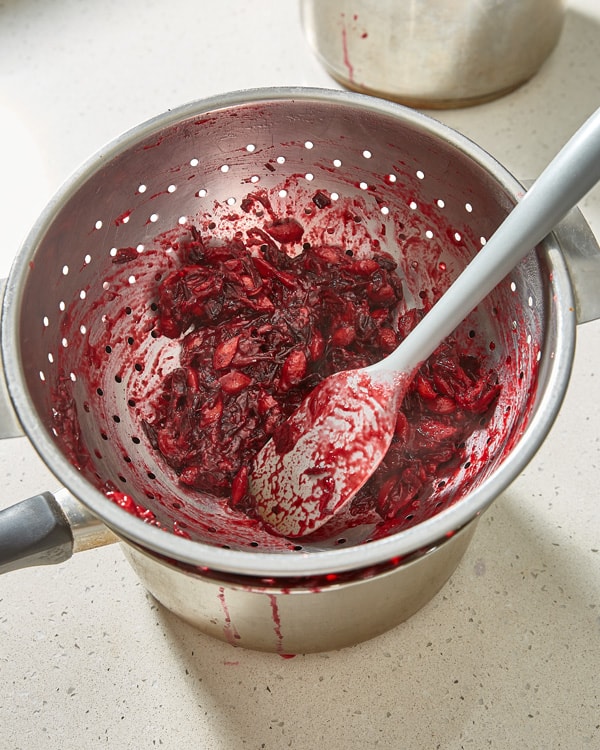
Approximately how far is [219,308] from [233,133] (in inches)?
11.4

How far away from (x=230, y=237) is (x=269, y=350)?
206 millimetres

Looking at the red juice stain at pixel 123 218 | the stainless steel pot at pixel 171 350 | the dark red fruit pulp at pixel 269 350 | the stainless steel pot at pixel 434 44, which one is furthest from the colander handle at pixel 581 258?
the stainless steel pot at pixel 434 44

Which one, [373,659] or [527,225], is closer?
[527,225]

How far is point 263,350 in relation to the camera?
1.37 metres

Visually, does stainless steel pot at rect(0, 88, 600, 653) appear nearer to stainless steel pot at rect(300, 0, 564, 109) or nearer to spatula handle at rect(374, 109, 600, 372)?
spatula handle at rect(374, 109, 600, 372)

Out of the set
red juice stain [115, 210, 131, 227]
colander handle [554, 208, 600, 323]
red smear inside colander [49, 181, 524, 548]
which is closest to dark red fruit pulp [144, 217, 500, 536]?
red smear inside colander [49, 181, 524, 548]

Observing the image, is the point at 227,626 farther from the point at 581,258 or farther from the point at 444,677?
the point at 581,258

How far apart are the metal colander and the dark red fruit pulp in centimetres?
3

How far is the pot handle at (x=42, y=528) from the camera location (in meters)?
0.98

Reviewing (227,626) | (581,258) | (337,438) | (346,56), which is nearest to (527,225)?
(581,258)

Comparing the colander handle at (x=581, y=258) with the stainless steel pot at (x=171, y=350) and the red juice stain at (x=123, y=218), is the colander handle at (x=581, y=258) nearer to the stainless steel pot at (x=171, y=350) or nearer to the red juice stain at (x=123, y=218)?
the stainless steel pot at (x=171, y=350)

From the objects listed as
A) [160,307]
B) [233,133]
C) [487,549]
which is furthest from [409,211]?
[487,549]

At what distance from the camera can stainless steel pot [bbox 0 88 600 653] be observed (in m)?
0.92

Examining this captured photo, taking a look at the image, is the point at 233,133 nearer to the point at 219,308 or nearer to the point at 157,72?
the point at 219,308
